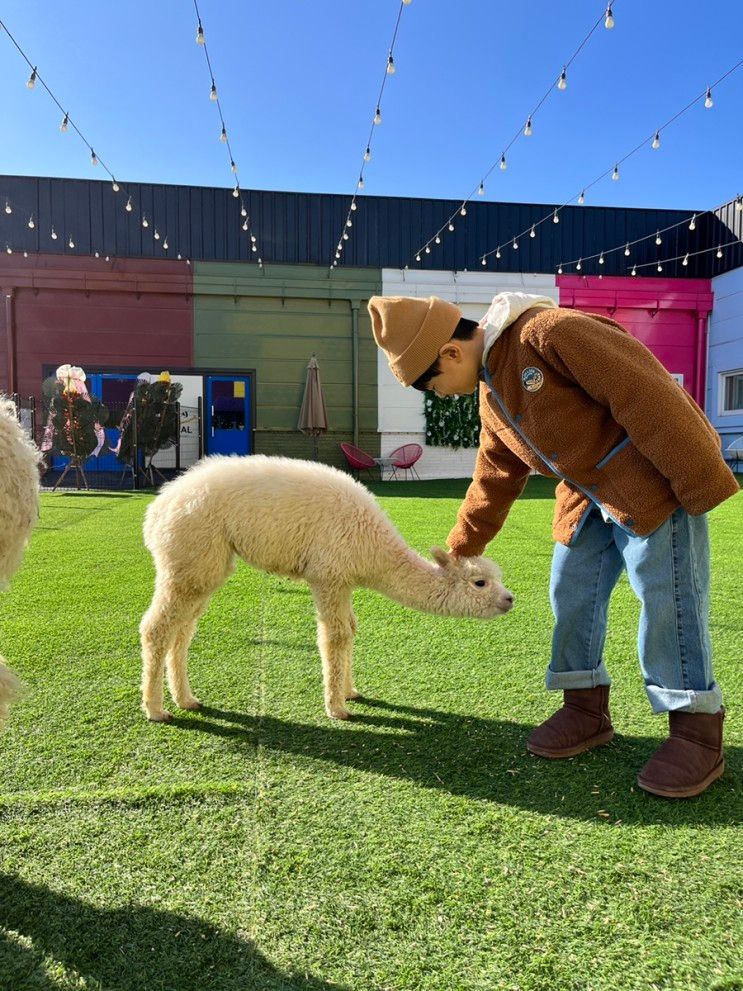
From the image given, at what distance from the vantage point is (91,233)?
1582 cm

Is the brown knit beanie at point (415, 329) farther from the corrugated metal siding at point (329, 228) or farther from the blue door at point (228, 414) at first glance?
the corrugated metal siding at point (329, 228)

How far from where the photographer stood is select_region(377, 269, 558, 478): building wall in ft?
54.4

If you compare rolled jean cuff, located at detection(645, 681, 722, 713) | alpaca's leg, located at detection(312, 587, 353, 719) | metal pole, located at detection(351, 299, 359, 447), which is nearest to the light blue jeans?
rolled jean cuff, located at detection(645, 681, 722, 713)

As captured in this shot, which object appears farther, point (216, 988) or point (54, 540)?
point (54, 540)

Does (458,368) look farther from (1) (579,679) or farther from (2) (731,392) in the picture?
(2) (731,392)

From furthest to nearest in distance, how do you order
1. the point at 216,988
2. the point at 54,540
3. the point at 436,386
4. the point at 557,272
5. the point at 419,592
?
the point at 557,272, the point at 54,540, the point at 419,592, the point at 436,386, the point at 216,988

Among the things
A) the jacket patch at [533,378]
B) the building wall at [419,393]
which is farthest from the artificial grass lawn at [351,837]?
the building wall at [419,393]

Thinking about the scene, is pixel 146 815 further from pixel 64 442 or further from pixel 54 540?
pixel 64 442

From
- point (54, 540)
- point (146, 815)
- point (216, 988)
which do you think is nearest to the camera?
point (216, 988)

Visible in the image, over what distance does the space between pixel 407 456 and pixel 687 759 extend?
47.7 ft

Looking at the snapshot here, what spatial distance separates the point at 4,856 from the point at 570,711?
A: 188 cm

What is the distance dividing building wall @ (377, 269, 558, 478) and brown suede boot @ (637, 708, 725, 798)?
14625 millimetres

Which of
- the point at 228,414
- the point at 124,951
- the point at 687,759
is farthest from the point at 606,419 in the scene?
the point at 228,414

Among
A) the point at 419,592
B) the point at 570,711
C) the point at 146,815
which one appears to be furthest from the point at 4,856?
the point at 570,711
